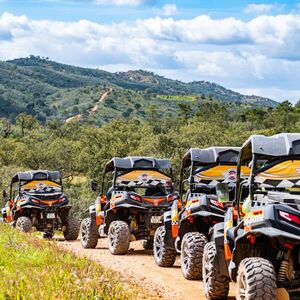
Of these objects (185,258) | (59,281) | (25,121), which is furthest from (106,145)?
(59,281)

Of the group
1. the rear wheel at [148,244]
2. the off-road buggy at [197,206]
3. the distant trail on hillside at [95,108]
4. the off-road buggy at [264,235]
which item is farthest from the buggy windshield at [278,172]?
the distant trail on hillside at [95,108]

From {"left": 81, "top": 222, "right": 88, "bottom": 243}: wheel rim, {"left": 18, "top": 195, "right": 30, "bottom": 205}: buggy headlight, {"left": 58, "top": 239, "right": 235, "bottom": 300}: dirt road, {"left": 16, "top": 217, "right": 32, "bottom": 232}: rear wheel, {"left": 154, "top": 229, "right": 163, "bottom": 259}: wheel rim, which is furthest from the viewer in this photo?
{"left": 18, "top": 195, "right": 30, "bottom": 205}: buggy headlight

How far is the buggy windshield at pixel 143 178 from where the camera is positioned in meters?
17.2

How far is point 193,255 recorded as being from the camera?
10.7 meters

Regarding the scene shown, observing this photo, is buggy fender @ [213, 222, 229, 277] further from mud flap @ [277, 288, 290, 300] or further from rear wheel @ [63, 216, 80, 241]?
rear wheel @ [63, 216, 80, 241]

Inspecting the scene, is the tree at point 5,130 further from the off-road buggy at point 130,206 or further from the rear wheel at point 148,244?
the rear wheel at point 148,244

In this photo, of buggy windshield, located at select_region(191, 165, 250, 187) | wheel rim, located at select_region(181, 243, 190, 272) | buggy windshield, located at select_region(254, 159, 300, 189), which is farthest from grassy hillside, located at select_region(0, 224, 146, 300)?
buggy windshield, located at select_region(191, 165, 250, 187)

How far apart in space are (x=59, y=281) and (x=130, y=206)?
8.55 m

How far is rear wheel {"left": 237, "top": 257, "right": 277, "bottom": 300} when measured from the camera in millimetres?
6691

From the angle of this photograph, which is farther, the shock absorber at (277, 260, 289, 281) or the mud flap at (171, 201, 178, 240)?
the mud flap at (171, 201, 178, 240)

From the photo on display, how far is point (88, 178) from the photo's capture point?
5966 centimetres

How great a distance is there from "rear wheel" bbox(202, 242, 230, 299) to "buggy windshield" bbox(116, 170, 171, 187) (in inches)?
330

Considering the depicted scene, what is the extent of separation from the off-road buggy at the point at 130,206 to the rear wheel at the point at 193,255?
4612 mm

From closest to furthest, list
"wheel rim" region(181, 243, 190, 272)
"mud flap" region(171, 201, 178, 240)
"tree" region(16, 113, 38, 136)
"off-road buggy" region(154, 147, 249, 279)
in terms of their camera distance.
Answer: "wheel rim" region(181, 243, 190, 272) < "off-road buggy" region(154, 147, 249, 279) < "mud flap" region(171, 201, 178, 240) < "tree" region(16, 113, 38, 136)
